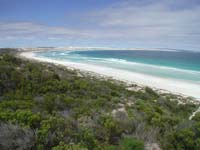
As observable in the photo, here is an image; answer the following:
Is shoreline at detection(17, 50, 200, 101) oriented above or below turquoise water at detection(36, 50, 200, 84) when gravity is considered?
below

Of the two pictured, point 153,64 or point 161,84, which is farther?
point 153,64

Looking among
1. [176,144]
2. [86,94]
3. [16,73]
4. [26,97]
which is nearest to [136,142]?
[176,144]

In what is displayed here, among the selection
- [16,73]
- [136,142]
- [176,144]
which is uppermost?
[16,73]

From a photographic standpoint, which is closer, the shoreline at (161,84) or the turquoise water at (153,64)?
the shoreline at (161,84)

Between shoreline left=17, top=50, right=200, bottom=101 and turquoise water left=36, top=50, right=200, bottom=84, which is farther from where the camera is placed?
turquoise water left=36, top=50, right=200, bottom=84

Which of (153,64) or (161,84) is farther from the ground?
(153,64)

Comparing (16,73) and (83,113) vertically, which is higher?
(16,73)

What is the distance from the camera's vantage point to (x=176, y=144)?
175 inches

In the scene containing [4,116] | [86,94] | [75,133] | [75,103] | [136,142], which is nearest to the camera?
[136,142]

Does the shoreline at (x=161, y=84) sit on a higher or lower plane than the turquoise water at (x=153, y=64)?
lower

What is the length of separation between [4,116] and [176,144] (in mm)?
3997

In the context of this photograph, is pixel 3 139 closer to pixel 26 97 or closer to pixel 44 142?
pixel 44 142

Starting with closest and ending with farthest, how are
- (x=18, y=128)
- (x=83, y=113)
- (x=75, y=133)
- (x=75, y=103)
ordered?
(x=18, y=128), (x=75, y=133), (x=83, y=113), (x=75, y=103)

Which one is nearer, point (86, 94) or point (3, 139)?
point (3, 139)
